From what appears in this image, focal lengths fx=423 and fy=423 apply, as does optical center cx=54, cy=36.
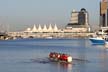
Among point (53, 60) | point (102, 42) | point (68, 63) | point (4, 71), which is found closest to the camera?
point (4, 71)

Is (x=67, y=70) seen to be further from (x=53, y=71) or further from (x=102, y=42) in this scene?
(x=102, y=42)

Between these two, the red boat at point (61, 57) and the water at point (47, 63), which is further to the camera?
the red boat at point (61, 57)

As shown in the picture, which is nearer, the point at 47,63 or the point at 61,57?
the point at 47,63

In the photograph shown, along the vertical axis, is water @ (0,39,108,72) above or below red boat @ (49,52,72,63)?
below

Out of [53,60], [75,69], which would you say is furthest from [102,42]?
[75,69]

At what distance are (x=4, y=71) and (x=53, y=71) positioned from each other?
629cm

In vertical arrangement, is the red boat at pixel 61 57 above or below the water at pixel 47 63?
above

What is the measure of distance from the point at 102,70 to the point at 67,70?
A: 461 cm

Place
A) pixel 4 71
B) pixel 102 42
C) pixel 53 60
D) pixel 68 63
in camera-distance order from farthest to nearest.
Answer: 1. pixel 102 42
2. pixel 53 60
3. pixel 68 63
4. pixel 4 71

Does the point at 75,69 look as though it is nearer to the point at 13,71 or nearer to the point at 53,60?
the point at 13,71

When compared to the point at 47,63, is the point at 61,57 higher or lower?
higher

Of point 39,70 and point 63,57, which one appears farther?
point 63,57

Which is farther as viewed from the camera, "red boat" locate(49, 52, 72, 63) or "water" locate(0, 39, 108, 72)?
"red boat" locate(49, 52, 72, 63)

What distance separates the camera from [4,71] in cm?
5378
